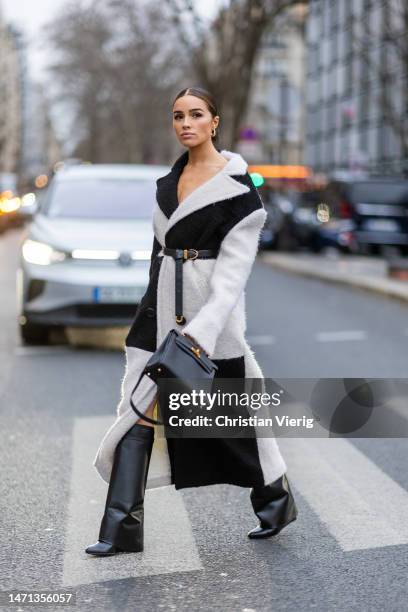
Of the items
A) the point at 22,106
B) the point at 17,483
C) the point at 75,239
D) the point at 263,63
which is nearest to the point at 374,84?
the point at 263,63

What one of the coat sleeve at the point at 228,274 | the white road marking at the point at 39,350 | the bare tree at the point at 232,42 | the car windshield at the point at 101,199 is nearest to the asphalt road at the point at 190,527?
the coat sleeve at the point at 228,274

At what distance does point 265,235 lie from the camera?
3019cm

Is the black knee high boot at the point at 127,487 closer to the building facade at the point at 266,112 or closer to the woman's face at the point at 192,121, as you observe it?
the woman's face at the point at 192,121

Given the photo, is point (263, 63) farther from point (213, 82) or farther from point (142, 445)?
point (142, 445)

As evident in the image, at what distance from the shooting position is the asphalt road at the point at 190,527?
403 centimetres

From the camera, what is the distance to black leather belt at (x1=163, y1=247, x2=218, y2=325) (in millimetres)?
4215

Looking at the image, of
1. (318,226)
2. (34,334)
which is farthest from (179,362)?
(318,226)

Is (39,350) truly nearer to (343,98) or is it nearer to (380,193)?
(380,193)

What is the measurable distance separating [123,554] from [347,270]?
1698cm

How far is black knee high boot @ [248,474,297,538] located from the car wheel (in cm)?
639

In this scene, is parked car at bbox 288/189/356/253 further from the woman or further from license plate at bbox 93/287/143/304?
the woman

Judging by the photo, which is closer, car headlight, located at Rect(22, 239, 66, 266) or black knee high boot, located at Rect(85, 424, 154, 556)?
black knee high boot, located at Rect(85, 424, 154, 556)

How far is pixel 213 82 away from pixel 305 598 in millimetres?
35484

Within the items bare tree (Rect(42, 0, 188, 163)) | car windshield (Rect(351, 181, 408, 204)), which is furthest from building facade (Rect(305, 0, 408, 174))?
car windshield (Rect(351, 181, 408, 204))
